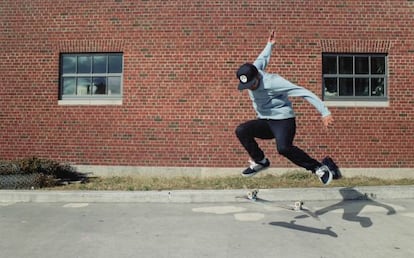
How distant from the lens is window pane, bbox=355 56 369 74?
11.1m

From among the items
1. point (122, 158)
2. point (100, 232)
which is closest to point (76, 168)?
point (122, 158)

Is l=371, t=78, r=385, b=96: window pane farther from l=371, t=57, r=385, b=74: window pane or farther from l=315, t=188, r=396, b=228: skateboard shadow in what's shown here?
l=315, t=188, r=396, b=228: skateboard shadow

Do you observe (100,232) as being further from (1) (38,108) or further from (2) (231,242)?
(1) (38,108)

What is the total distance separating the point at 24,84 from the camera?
11570 millimetres

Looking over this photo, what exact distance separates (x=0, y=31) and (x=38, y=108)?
246cm

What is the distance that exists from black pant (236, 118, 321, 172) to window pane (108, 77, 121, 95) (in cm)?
621

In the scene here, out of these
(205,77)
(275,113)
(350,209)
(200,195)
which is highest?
(205,77)

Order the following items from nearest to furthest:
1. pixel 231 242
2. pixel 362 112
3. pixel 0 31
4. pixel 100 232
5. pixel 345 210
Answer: pixel 231 242 → pixel 100 232 → pixel 345 210 → pixel 362 112 → pixel 0 31

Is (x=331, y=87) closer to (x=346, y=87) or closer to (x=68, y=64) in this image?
(x=346, y=87)

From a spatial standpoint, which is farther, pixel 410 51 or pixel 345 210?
pixel 410 51

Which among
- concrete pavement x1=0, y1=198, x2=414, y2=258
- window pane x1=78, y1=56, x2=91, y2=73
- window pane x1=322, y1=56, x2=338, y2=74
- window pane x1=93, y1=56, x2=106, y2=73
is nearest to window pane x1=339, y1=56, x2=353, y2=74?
window pane x1=322, y1=56, x2=338, y2=74

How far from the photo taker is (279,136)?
19.2 feet

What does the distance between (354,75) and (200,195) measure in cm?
568

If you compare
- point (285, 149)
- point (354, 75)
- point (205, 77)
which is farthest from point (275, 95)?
point (354, 75)
